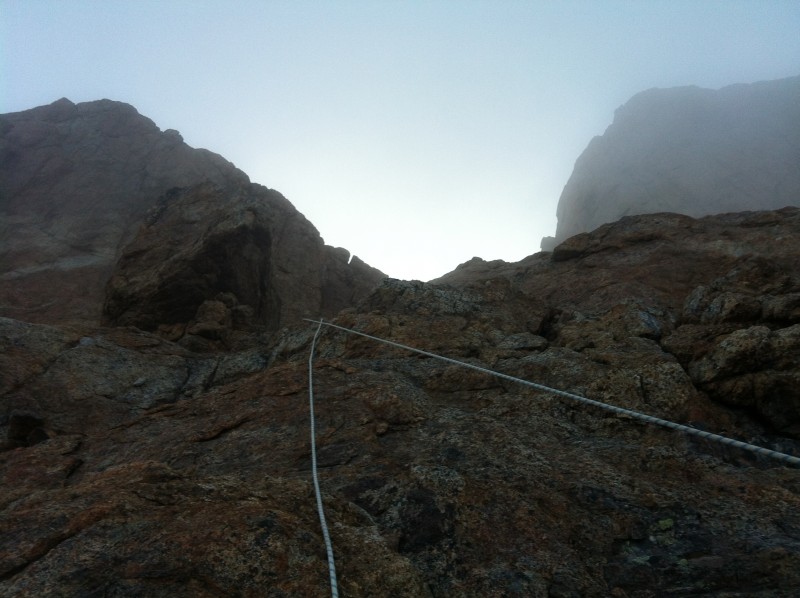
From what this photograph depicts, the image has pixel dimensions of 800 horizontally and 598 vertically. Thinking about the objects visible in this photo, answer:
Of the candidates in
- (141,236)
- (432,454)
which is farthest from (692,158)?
(432,454)

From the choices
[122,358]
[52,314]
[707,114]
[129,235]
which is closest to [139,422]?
[122,358]

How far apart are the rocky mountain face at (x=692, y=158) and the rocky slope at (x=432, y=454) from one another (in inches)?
2250

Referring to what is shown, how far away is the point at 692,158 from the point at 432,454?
7757 centimetres

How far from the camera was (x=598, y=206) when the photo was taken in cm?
7619

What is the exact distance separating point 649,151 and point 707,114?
11.2 meters

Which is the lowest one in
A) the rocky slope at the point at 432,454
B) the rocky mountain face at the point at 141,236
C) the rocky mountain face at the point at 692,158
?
the rocky slope at the point at 432,454

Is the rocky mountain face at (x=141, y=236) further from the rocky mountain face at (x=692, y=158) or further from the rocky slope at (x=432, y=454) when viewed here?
the rocky mountain face at (x=692, y=158)

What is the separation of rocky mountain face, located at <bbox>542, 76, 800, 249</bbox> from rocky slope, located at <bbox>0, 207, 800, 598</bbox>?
188 feet

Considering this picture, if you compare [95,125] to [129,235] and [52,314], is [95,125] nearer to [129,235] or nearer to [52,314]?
[129,235]

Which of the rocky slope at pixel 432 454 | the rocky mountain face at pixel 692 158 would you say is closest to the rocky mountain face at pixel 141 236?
the rocky slope at pixel 432 454

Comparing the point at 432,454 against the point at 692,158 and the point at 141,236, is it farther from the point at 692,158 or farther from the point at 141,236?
the point at 692,158

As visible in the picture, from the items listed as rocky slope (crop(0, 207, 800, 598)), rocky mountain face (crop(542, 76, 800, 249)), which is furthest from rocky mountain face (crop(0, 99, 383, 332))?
rocky mountain face (crop(542, 76, 800, 249))

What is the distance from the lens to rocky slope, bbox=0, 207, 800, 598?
5.01 meters

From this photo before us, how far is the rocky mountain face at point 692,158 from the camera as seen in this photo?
214 ft
